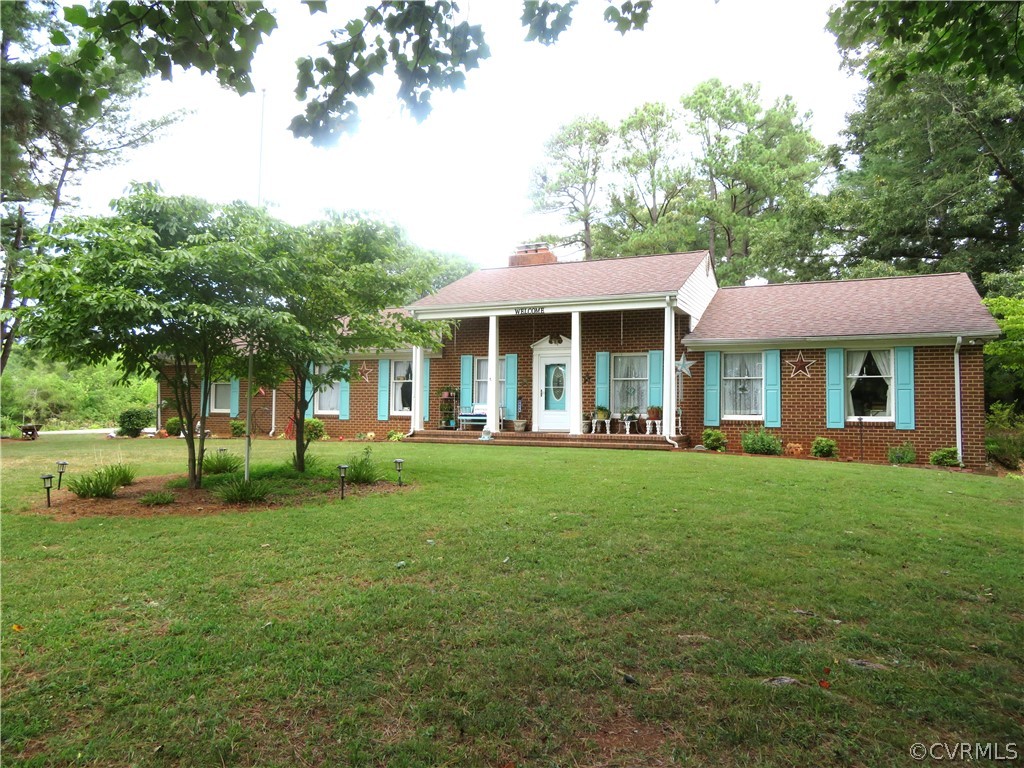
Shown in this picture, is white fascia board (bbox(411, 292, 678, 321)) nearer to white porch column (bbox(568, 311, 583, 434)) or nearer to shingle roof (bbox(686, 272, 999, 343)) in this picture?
white porch column (bbox(568, 311, 583, 434))

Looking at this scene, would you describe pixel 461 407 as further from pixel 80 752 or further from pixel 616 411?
pixel 80 752

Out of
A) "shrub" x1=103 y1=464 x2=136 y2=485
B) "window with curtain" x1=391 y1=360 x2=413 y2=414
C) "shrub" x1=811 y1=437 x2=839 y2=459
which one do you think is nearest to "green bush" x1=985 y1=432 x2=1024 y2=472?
"shrub" x1=811 y1=437 x2=839 y2=459

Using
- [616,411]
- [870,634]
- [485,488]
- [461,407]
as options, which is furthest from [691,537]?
[461,407]

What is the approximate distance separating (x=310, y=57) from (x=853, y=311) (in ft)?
46.6

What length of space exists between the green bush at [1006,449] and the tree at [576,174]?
21938 mm

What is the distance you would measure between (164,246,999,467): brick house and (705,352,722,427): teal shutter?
0.11 ft

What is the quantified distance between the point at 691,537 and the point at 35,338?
7280mm

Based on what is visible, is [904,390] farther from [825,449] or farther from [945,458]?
[825,449]

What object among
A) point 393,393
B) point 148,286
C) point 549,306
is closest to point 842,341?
point 549,306

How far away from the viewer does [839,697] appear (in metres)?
2.73

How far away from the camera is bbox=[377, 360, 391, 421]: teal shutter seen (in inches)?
730

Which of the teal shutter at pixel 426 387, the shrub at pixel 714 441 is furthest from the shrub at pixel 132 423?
the shrub at pixel 714 441

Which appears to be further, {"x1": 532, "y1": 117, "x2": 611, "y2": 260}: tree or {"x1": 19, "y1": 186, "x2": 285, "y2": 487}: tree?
{"x1": 532, "y1": 117, "x2": 611, "y2": 260}: tree

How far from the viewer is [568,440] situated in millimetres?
14883
